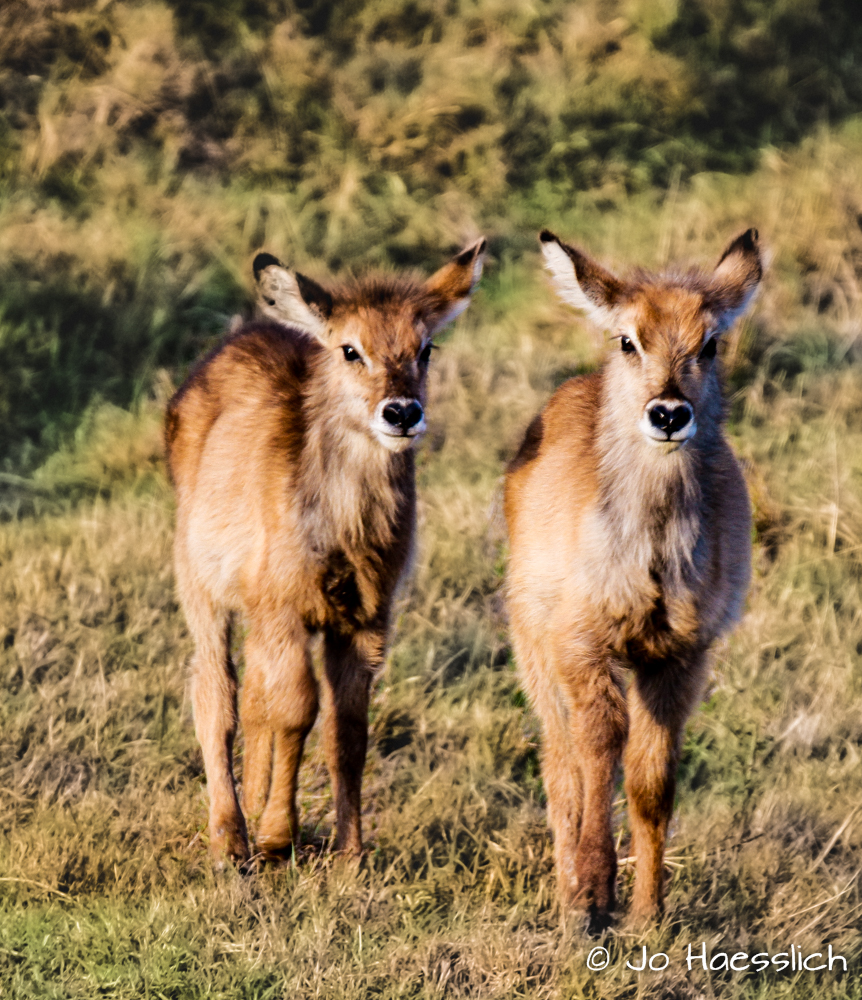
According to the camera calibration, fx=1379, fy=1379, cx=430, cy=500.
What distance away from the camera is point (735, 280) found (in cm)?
545

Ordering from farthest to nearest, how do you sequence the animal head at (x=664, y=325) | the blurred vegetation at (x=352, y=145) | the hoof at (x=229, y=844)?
the blurred vegetation at (x=352, y=145) < the hoof at (x=229, y=844) < the animal head at (x=664, y=325)

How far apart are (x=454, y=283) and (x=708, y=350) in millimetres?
1101

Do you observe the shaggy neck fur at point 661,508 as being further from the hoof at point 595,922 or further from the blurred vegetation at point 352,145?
the blurred vegetation at point 352,145

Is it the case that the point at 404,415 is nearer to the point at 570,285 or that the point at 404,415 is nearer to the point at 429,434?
the point at 570,285

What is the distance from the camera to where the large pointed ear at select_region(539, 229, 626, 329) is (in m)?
5.34

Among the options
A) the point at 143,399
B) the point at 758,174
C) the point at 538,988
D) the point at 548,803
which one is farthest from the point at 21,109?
the point at 538,988

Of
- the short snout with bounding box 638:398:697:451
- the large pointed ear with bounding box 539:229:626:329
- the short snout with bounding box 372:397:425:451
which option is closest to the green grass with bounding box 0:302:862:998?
the short snout with bounding box 372:397:425:451

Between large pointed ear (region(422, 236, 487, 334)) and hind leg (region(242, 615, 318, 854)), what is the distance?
1409 mm

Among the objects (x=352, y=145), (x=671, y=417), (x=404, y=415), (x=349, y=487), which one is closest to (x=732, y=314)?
(x=671, y=417)

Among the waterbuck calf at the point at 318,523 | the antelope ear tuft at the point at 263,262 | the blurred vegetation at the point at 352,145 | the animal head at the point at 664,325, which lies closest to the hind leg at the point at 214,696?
the waterbuck calf at the point at 318,523

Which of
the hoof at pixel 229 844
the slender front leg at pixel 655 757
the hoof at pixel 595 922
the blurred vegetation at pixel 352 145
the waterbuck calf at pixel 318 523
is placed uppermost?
the blurred vegetation at pixel 352 145

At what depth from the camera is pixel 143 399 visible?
9.93m

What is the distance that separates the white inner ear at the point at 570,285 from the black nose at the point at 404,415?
80 centimetres

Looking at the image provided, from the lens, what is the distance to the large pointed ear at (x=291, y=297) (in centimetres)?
548
